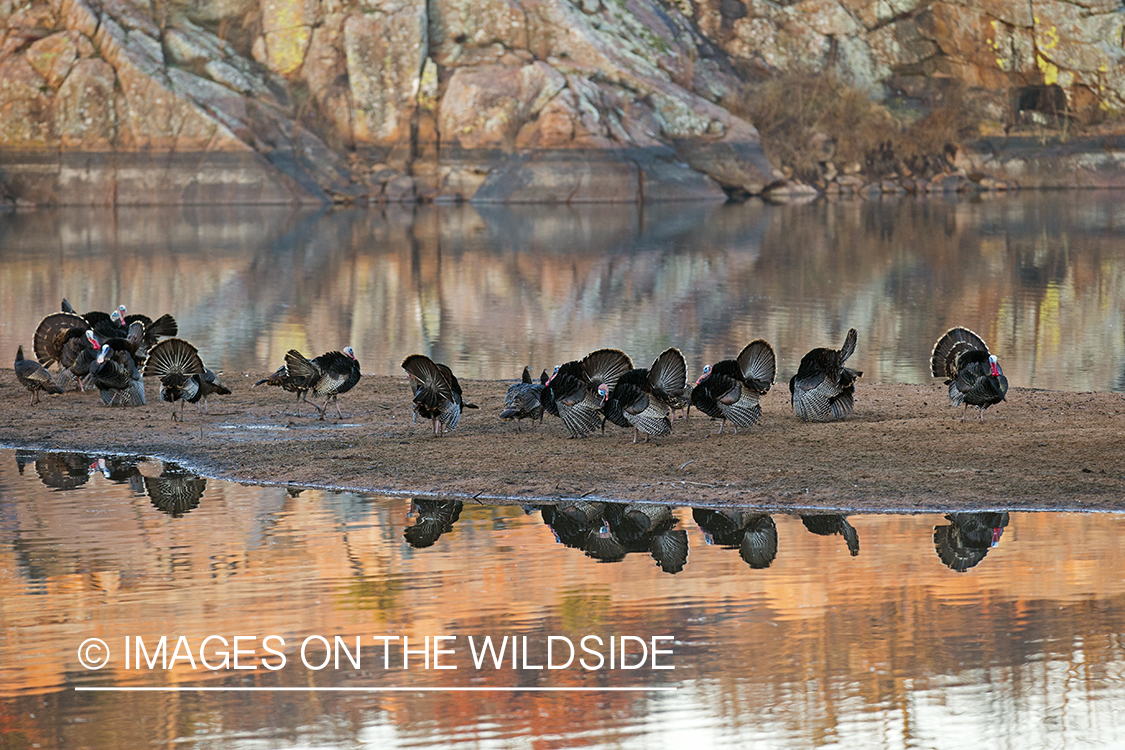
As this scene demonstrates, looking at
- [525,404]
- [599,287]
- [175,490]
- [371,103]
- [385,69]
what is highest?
[385,69]

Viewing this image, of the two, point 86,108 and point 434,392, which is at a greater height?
point 86,108

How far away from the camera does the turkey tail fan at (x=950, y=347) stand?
590 inches

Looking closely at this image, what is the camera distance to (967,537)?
419 inches

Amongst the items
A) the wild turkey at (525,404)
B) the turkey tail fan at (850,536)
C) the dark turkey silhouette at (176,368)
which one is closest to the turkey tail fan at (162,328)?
the dark turkey silhouette at (176,368)

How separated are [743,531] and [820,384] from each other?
406 centimetres

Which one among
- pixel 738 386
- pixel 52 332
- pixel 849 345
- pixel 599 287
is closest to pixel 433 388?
pixel 738 386

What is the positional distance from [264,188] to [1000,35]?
148 feet

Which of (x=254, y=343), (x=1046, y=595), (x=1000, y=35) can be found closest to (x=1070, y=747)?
(x=1046, y=595)

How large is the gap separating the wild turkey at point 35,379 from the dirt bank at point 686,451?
302 mm

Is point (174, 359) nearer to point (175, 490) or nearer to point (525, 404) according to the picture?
point (175, 490)

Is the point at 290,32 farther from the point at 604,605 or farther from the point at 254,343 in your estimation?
the point at 604,605

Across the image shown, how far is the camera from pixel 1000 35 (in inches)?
3610

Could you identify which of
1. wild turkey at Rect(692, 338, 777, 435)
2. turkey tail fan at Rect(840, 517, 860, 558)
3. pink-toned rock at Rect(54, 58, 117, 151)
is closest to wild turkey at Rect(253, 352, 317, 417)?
wild turkey at Rect(692, 338, 777, 435)

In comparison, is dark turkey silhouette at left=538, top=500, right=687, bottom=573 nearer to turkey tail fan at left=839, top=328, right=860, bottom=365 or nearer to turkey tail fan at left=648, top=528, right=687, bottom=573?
turkey tail fan at left=648, top=528, right=687, bottom=573
